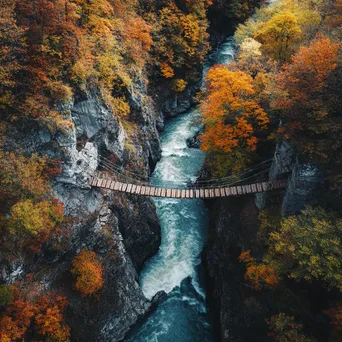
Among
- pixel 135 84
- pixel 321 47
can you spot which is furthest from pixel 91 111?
pixel 321 47

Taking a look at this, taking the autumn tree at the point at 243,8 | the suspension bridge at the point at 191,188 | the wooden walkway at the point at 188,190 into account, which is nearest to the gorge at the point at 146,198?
the suspension bridge at the point at 191,188

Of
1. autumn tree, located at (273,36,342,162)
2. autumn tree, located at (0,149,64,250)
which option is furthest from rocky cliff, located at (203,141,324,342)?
autumn tree, located at (0,149,64,250)

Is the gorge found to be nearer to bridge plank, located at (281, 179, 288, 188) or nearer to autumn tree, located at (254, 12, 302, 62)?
autumn tree, located at (254, 12, 302, 62)

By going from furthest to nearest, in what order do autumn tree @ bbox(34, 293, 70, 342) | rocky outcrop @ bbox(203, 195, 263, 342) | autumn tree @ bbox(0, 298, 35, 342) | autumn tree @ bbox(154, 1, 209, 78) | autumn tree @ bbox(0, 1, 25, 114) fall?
autumn tree @ bbox(154, 1, 209, 78) → rocky outcrop @ bbox(203, 195, 263, 342) → autumn tree @ bbox(34, 293, 70, 342) → autumn tree @ bbox(0, 1, 25, 114) → autumn tree @ bbox(0, 298, 35, 342)

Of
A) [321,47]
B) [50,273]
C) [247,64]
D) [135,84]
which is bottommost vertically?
[50,273]

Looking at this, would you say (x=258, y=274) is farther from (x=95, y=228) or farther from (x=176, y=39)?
(x=176, y=39)

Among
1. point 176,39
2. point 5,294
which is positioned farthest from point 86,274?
point 176,39

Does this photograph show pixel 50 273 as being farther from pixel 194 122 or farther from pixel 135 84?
pixel 194 122
